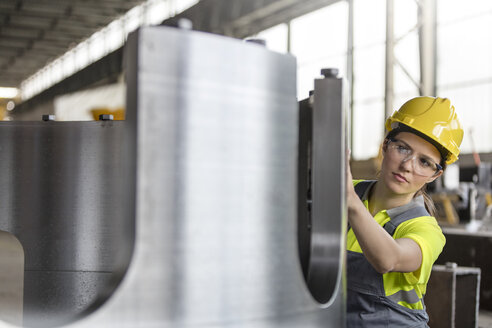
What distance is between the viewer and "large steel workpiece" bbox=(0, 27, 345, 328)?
0.84 metres

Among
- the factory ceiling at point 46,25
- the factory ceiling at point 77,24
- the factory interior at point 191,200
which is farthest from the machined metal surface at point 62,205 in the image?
the factory ceiling at point 46,25

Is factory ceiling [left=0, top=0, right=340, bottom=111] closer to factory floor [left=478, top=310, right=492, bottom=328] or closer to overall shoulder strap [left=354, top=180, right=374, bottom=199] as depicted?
factory floor [left=478, top=310, right=492, bottom=328]

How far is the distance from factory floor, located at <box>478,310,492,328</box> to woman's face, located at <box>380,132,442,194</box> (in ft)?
8.50

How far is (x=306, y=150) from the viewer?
1.27m

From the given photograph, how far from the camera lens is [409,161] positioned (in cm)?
163

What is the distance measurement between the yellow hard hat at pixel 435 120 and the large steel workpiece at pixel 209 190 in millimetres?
783

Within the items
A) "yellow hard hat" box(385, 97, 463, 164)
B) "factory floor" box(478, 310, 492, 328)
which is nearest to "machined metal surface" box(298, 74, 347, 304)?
"yellow hard hat" box(385, 97, 463, 164)

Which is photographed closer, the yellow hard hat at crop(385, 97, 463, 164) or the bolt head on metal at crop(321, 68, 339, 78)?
the bolt head on metal at crop(321, 68, 339, 78)

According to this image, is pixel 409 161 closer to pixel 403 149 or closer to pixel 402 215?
pixel 403 149

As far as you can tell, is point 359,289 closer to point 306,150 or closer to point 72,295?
point 306,150

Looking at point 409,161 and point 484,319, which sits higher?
point 409,161

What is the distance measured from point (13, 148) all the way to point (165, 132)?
1.04 metres

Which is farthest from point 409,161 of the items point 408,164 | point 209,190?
point 209,190

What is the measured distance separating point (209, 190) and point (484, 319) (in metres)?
3.71
